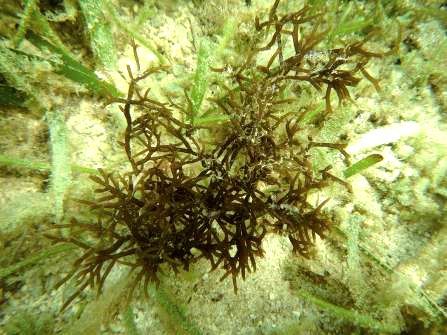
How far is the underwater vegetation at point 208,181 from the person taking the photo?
1.83m

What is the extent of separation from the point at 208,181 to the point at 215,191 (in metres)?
0.22

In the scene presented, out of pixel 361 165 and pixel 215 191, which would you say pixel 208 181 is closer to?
pixel 215 191

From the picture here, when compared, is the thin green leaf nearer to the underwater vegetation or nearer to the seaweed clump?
the underwater vegetation

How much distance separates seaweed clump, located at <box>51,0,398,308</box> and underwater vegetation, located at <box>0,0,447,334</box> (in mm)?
14

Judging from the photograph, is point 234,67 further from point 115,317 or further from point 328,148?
point 115,317

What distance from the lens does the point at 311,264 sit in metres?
2.08

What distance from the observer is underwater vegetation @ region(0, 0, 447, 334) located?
71.9 inches

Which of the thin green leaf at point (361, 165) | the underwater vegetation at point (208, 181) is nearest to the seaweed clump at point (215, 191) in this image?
the underwater vegetation at point (208, 181)

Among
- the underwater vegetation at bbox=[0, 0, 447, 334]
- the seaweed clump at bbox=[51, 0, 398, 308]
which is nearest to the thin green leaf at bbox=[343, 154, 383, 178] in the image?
the underwater vegetation at bbox=[0, 0, 447, 334]

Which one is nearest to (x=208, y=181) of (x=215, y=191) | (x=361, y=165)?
(x=215, y=191)

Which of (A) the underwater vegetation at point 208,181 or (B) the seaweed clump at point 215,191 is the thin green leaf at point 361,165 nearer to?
(A) the underwater vegetation at point 208,181

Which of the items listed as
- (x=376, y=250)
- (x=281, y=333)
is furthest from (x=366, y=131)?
(x=281, y=333)

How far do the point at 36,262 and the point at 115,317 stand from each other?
64 centimetres

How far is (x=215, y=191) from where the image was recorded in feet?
6.18
